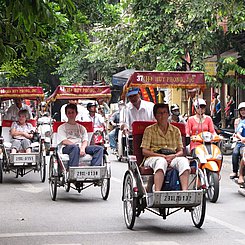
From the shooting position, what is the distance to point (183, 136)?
11273mm

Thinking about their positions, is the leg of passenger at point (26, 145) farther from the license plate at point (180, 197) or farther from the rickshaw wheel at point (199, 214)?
the license plate at point (180, 197)

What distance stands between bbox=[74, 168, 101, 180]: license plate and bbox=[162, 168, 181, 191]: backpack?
9.76 ft

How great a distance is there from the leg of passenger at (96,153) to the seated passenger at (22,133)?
11.2 ft

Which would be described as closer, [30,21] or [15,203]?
[30,21]

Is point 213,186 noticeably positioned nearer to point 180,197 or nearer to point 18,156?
point 180,197

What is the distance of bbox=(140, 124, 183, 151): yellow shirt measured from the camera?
10336mm

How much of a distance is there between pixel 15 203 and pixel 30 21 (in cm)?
632

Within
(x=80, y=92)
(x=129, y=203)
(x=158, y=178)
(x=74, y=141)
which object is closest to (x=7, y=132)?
(x=80, y=92)

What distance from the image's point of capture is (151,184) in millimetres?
9844

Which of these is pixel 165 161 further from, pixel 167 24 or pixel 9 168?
pixel 167 24

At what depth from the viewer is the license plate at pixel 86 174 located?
12398mm

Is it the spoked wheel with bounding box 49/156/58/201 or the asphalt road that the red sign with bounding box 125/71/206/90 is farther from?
the spoked wheel with bounding box 49/156/58/201

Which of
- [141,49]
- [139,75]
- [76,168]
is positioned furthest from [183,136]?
[141,49]

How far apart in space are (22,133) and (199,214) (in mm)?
7682
